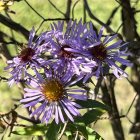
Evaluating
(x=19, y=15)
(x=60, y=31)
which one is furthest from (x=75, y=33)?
(x=19, y=15)

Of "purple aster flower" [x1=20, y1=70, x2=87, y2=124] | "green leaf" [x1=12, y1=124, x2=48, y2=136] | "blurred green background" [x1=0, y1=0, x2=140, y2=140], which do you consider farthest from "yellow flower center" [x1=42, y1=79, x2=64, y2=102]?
"blurred green background" [x1=0, y1=0, x2=140, y2=140]

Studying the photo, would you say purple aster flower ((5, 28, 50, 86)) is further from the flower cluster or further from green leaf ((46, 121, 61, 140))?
green leaf ((46, 121, 61, 140))

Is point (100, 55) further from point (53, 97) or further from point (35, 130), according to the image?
point (35, 130)

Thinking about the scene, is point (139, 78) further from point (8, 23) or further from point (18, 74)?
point (18, 74)

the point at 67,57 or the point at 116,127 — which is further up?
the point at 67,57

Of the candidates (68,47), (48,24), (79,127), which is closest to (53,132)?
(79,127)

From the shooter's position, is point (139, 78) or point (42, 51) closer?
point (42, 51)
